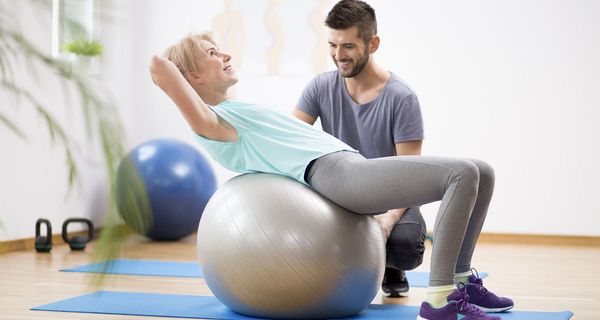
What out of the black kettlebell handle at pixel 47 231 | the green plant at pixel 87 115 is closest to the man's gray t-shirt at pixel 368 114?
the black kettlebell handle at pixel 47 231

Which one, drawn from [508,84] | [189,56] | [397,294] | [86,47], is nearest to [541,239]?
[508,84]

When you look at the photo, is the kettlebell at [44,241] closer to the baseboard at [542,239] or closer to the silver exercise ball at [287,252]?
the silver exercise ball at [287,252]

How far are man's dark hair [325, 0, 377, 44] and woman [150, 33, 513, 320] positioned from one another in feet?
1.85

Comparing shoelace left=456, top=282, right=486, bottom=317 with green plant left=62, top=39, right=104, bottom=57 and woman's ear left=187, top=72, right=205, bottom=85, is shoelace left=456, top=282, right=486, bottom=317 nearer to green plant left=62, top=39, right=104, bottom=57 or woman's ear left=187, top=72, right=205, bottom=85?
woman's ear left=187, top=72, right=205, bottom=85

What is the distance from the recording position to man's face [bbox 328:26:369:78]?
9.37ft

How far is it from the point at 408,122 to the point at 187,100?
3.37 feet

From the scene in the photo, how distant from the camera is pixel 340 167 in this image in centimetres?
228

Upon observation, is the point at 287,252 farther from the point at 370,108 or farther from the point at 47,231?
the point at 47,231

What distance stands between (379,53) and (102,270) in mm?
5416

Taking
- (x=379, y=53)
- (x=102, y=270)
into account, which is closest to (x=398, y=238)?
(x=102, y=270)

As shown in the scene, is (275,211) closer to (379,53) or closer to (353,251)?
(353,251)

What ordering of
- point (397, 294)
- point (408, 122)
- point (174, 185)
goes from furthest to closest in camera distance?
point (174, 185)
point (397, 294)
point (408, 122)

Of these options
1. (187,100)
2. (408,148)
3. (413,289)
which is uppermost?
(187,100)

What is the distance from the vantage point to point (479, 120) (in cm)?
572
